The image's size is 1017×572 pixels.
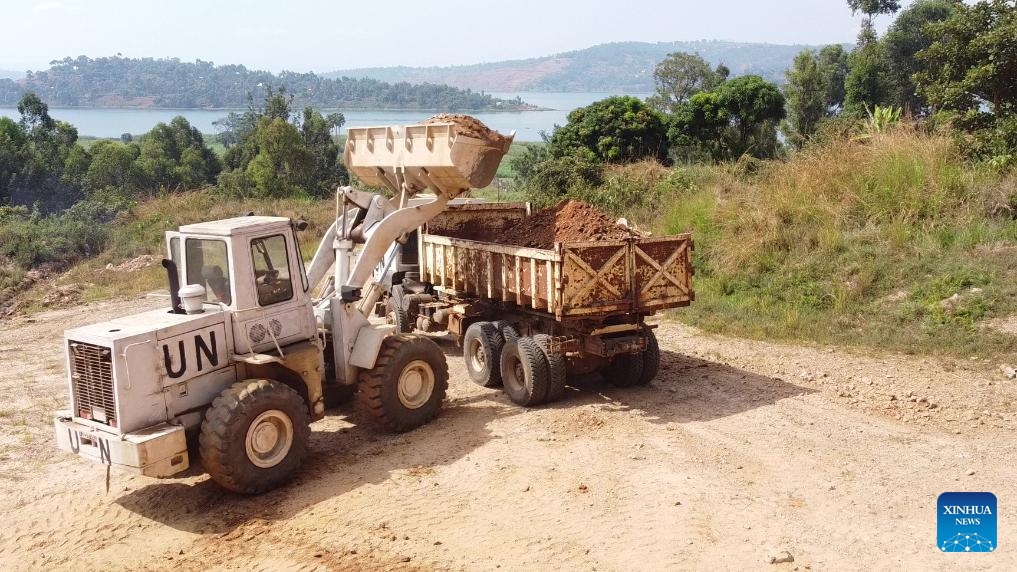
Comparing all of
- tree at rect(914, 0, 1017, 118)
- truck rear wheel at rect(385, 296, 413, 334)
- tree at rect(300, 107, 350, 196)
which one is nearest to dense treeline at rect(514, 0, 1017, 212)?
tree at rect(914, 0, 1017, 118)

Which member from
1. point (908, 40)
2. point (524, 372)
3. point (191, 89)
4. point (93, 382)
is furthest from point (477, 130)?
point (191, 89)

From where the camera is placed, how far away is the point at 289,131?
38844mm

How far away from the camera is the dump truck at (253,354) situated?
746 cm

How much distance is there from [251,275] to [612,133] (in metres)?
24.6

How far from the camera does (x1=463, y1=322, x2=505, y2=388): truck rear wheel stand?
10984 millimetres

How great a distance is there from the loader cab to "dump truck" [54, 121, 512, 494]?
0.01 meters

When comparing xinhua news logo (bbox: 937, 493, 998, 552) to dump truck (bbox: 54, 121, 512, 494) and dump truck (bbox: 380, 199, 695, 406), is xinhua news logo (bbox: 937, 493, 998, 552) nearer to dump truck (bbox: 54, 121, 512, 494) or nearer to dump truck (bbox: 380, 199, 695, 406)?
dump truck (bbox: 380, 199, 695, 406)

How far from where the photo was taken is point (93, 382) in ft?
24.8

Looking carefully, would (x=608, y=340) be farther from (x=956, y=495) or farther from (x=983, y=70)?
(x=983, y=70)

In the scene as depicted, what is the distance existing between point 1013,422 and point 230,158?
4299 cm

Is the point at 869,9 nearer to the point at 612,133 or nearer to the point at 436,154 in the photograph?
the point at 612,133

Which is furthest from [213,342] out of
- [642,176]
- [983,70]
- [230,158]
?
[230,158]

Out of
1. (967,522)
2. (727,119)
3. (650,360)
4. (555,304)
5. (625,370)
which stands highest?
(727,119)

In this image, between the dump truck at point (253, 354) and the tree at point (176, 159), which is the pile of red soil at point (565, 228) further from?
the tree at point (176, 159)
